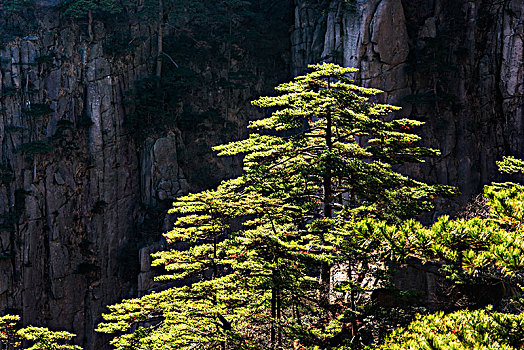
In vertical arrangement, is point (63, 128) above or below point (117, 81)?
below

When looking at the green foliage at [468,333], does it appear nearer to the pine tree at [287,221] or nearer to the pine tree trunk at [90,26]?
the pine tree at [287,221]

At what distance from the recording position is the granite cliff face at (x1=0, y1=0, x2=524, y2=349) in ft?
56.1

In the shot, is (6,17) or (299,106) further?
(6,17)

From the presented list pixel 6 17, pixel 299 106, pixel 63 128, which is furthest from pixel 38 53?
pixel 299 106

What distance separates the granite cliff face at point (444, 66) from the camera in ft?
53.6

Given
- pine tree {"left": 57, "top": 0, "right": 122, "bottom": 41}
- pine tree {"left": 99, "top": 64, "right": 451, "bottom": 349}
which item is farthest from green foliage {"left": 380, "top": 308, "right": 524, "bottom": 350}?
pine tree {"left": 57, "top": 0, "right": 122, "bottom": 41}

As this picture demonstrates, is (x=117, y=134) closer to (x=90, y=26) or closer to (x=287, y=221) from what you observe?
(x=90, y=26)

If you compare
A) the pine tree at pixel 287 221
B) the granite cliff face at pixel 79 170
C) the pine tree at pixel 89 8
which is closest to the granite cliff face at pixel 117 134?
the granite cliff face at pixel 79 170

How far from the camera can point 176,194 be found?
19.8 m

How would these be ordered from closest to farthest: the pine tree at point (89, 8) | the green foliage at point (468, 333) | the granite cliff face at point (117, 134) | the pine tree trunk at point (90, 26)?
1. the green foliage at point (468, 333)
2. the granite cliff face at point (117, 134)
3. the pine tree at point (89, 8)
4. the pine tree trunk at point (90, 26)

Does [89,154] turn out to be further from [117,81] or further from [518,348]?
[518,348]

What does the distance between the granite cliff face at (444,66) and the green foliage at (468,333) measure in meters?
13.9

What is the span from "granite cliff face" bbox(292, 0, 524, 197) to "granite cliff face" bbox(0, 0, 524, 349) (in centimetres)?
6

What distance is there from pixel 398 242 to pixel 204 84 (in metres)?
19.7
